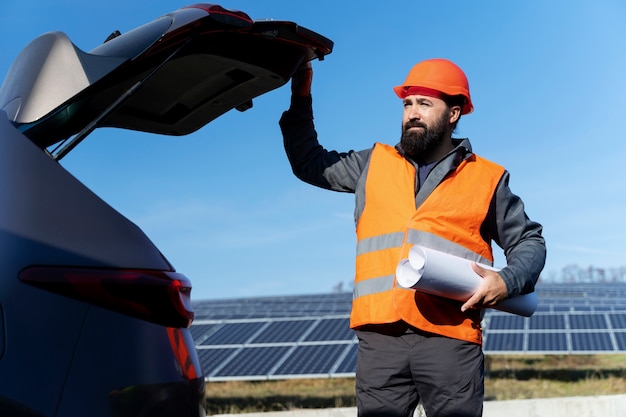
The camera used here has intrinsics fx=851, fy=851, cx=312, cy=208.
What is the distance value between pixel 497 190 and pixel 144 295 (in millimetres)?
1815

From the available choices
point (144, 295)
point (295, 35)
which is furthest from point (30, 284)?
point (295, 35)

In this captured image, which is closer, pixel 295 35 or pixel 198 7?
pixel 198 7

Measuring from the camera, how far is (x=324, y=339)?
10.7 meters

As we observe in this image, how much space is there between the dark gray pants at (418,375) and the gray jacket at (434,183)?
0.33m

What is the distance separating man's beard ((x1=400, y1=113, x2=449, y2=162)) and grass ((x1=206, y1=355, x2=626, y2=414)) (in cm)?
553

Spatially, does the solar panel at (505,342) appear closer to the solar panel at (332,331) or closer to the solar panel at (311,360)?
the solar panel at (332,331)

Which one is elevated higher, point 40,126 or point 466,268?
point 40,126

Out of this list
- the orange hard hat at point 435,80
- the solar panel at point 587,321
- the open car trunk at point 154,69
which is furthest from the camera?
the solar panel at point 587,321

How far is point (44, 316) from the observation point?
79.5 inches

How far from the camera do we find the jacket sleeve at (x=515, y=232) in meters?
3.44

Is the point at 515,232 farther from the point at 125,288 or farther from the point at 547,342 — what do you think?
the point at 547,342

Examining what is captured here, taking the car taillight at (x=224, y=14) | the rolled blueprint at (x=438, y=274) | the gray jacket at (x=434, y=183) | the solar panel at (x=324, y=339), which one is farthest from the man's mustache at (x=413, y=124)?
the solar panel at (x=324, y=339)

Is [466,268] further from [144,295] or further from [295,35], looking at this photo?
[144,295]

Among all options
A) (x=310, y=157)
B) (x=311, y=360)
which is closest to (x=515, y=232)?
(x=310, y=157)
